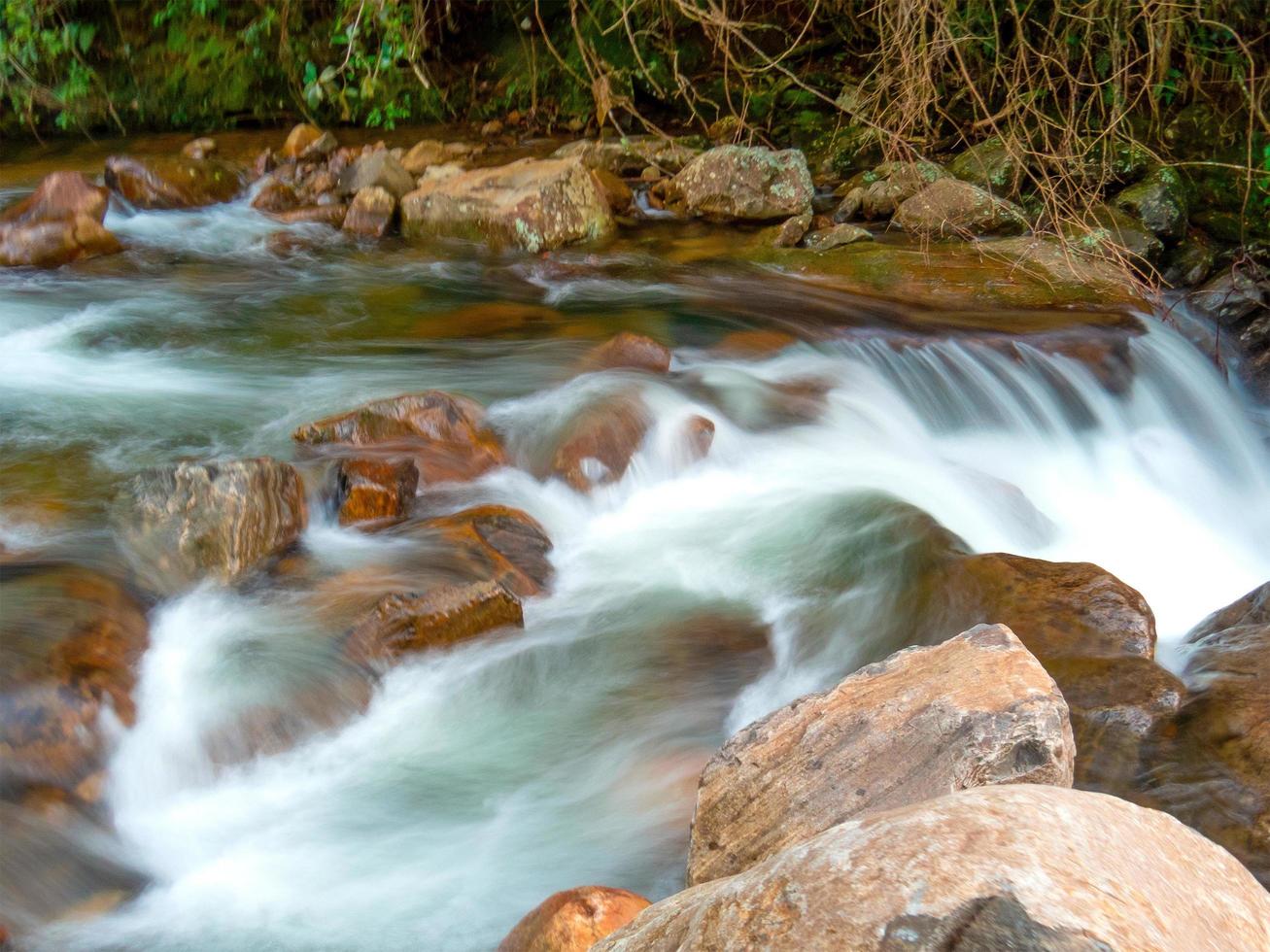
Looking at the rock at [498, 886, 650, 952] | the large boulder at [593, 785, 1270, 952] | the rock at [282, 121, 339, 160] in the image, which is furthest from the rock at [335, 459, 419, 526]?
the rock at [282, 121, 339, 160]

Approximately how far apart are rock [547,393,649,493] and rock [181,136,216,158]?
524 cm

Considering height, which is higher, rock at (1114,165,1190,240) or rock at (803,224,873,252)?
rock at (1114,165,1190,240)

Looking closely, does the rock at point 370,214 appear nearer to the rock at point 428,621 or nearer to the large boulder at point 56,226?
the large boulder at point 56,226

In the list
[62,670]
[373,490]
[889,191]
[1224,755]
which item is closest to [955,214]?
[889,191]

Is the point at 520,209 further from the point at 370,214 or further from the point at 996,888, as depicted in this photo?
the point at 996,888

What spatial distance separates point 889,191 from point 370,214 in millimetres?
3334

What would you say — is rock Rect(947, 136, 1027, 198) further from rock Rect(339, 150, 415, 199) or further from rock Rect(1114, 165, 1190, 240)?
rock Rect(339, 150, 415, 199)

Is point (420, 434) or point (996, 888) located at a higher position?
point (996, 888)

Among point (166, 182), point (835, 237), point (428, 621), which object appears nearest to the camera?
point (428, 621)

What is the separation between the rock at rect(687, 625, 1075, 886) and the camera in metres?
2.18

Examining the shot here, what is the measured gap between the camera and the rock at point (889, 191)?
23.3 feet

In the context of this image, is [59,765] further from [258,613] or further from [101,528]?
[101,528]

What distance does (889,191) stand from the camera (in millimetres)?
7109

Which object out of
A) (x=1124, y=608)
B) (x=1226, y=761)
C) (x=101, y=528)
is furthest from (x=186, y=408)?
(x=1226, y=761)
